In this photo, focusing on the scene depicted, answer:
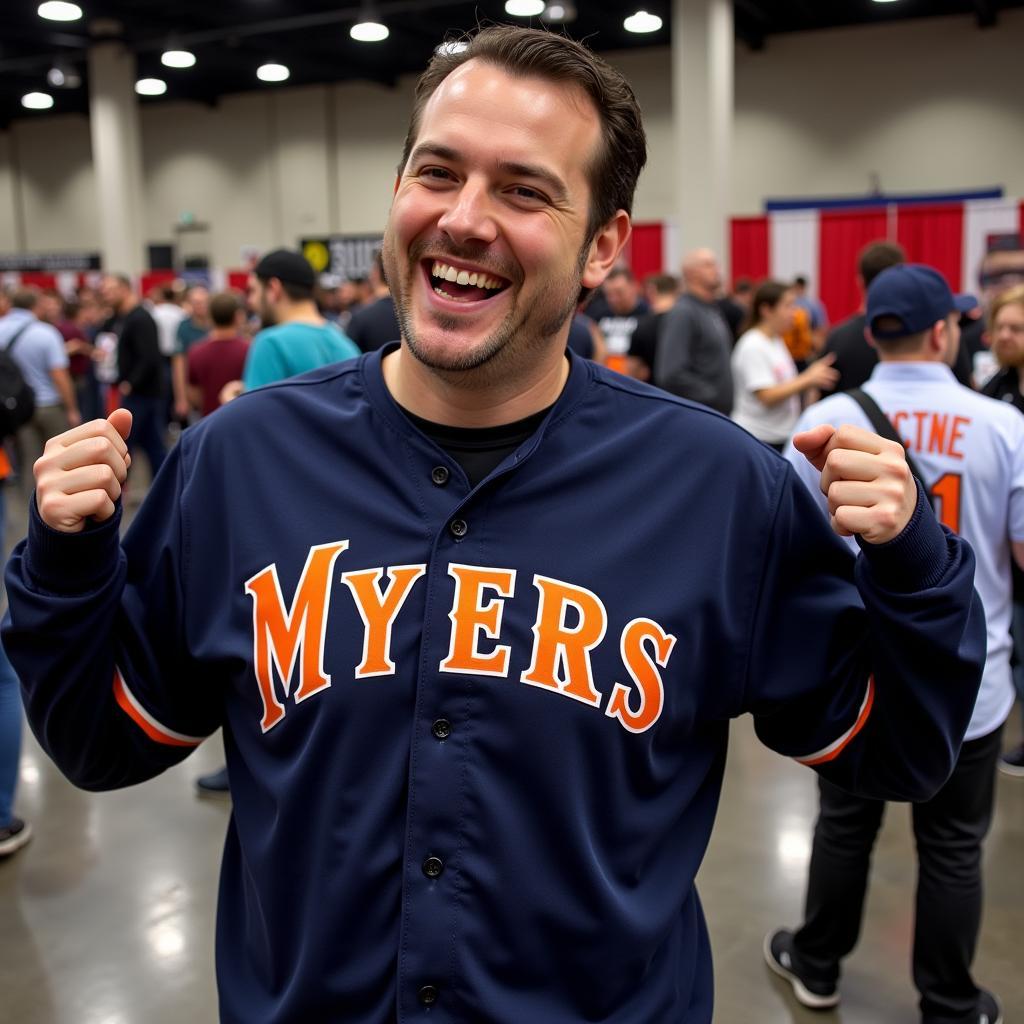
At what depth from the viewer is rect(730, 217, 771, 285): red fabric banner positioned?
11.6m

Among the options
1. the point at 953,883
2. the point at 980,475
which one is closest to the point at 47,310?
the point at 980,475

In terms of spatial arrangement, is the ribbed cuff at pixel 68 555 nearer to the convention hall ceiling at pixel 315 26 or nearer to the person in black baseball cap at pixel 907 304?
the person in black baseball cap at pixel 907 304

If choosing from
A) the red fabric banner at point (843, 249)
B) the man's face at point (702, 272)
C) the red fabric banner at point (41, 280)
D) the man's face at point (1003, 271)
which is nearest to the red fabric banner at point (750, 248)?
the red fabric banner at point (843, 249)

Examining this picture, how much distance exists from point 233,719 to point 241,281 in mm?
14647

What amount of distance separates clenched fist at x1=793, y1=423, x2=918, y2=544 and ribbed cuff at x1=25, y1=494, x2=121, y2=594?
0.77 metres

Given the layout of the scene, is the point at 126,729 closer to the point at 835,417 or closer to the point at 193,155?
the point at 835,417

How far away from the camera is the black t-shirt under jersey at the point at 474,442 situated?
1.31m

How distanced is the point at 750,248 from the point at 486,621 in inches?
441

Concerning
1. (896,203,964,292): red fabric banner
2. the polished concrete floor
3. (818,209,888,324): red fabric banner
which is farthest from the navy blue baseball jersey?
(818,209,888,324): red fabric banner

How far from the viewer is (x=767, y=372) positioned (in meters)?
5.39

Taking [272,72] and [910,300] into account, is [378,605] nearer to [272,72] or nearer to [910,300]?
[910,300]

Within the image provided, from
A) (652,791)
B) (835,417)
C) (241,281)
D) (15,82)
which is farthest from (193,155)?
(652,791)

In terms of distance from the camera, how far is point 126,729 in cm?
128

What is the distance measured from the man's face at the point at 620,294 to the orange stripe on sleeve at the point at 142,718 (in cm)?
597
